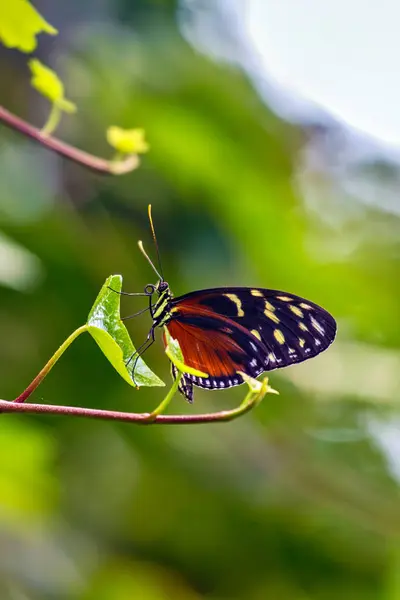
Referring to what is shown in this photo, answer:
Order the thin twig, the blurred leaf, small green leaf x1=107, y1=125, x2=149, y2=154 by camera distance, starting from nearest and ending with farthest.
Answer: the thin twig
small green leaf x1=107, y1=125, x2=149, y2=154
the blurred leaf

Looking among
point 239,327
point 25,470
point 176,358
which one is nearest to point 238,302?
point 239,327

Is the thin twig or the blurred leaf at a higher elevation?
the thin twig

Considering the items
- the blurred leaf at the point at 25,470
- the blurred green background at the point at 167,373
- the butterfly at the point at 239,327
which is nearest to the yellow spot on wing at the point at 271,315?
the butterfly at the point at 239,327

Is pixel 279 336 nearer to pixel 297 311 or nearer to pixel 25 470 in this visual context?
pixel 297 311

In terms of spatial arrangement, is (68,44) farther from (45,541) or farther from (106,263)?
(45,541)

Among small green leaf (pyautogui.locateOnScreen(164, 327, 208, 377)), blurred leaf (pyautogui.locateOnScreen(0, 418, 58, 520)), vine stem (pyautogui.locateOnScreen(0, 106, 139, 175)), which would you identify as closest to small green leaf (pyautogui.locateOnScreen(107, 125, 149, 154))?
vine stem (pyautogui.locateOnScreen(0, 106, 139, 175))

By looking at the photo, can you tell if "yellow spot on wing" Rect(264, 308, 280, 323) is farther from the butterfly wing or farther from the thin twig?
the thin twig

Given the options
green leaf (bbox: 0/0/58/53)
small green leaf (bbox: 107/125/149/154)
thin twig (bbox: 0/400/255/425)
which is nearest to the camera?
thin twig (bbox: 0/400/255/425)

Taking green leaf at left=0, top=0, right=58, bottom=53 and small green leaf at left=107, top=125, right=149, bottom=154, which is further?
small green leaf at left=107, top=125, right=149, bottom=154
